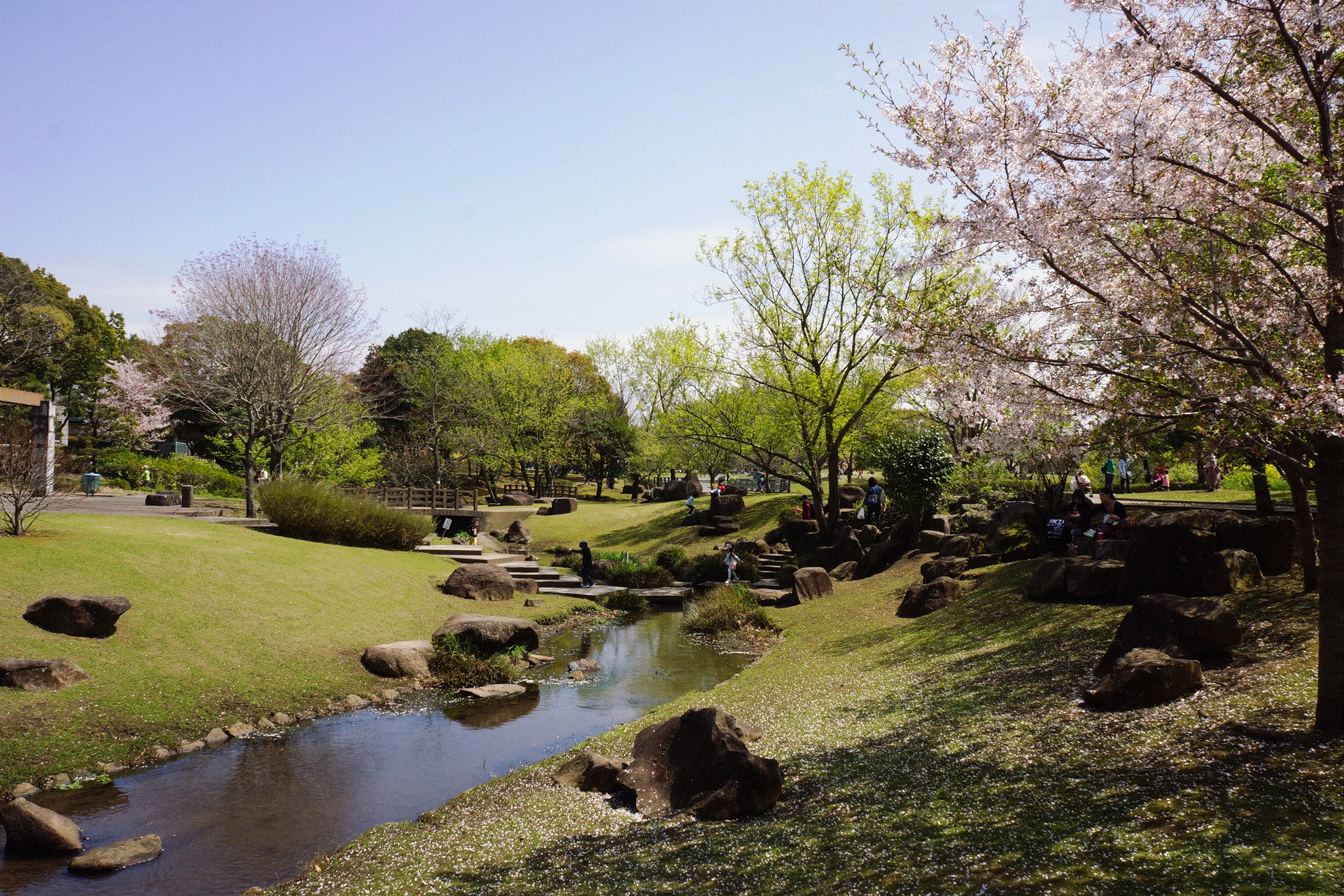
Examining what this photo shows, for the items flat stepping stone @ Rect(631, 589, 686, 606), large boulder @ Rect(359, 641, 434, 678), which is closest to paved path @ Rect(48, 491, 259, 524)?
large boulder @ Rect(359, 641, 434, 678)

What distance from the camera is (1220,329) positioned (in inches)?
302

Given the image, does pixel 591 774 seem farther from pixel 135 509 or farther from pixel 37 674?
pixel 135 509

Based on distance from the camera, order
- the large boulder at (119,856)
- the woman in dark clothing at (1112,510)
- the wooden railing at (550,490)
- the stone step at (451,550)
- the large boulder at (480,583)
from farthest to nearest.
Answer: the wooden railing at (550,490) < the stone step at (451,550) < the large boulder at (480,583) < the woman in dark clothing at (1112,510) < the large boulder at (119,856)

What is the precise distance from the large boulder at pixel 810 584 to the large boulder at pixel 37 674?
58.1 feet

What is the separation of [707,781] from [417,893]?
10.0ft

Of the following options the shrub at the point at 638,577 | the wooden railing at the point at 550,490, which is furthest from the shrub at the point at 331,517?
the wooden railing at the point at 550,490

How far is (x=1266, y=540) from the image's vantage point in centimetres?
1284

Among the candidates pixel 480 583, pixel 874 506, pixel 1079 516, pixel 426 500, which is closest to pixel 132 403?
pixel 426 500

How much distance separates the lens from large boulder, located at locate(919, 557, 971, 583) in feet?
69.2

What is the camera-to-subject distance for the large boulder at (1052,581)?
50.6 ft

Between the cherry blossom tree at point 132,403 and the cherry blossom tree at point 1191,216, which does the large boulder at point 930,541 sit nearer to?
the cherry blossom tree at point 1191,216

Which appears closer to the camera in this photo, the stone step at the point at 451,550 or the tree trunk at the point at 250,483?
the stone step at the point at 451,550

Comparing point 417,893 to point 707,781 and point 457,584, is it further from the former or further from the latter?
point 457,584

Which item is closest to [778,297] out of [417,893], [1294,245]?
[1294,245]
